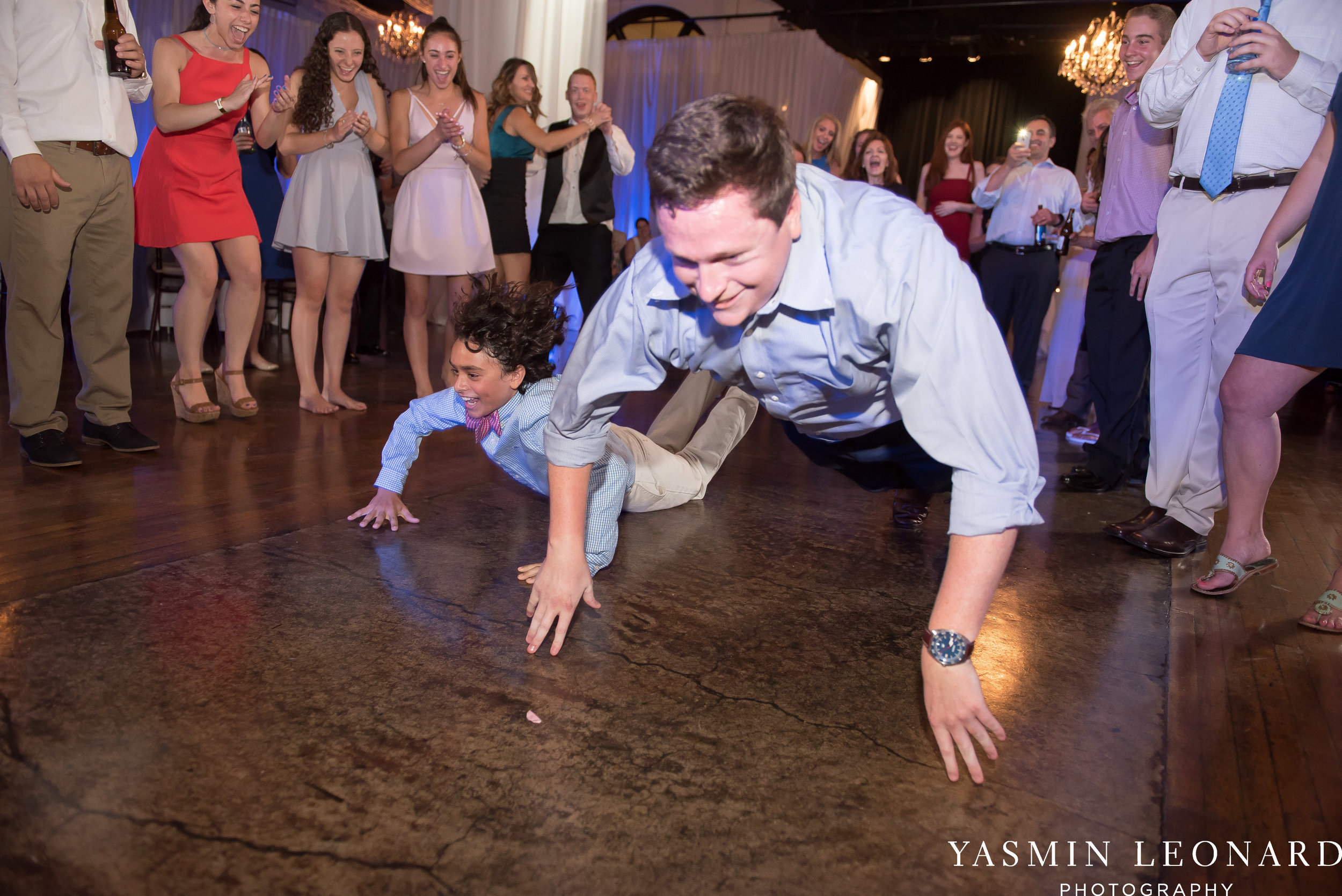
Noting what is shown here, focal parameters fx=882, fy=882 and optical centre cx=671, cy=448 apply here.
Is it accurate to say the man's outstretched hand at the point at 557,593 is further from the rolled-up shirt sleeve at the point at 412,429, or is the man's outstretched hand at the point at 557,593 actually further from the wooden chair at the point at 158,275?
the wooden chair at the point at 158,275

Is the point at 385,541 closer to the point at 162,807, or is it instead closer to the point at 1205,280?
the point at 162,807

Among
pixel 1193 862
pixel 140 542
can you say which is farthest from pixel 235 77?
pixel 1193 862

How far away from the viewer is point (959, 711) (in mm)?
1130

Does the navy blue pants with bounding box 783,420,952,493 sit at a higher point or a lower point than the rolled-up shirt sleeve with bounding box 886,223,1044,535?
lower

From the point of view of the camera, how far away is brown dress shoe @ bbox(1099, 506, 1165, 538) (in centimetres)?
237

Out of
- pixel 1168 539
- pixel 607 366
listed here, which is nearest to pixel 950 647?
pixel 607 366

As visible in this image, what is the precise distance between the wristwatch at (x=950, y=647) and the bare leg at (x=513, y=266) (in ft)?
10.6

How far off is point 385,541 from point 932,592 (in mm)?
1248

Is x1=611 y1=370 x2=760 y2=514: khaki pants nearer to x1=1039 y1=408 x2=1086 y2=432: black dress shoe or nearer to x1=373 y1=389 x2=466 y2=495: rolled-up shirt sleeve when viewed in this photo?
x1=373 y1=389 x2=466 y2=495: rolled-up shirt sleeve

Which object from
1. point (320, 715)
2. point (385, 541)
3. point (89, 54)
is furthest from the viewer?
point (89, 54)

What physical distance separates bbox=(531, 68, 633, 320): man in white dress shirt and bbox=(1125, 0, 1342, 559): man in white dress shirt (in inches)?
99.2

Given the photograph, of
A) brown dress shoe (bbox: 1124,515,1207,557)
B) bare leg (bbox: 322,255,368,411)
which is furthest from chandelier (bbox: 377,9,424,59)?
brown dress shoe (bbox: 1124,515,1207,557)

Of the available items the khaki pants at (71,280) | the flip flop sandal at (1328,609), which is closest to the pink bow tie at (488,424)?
the khaki pants at (71,280)

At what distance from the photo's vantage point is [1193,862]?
1094 millimetres
